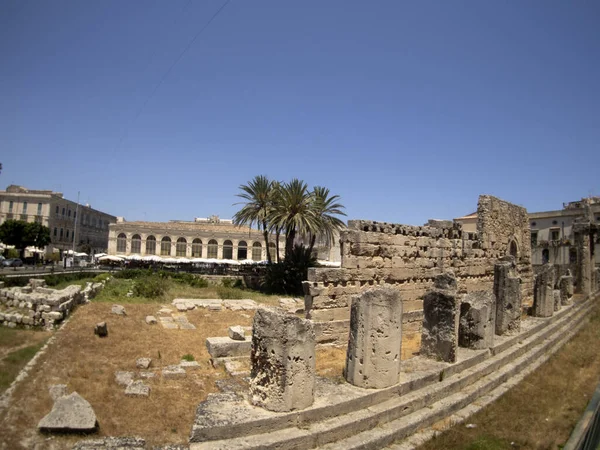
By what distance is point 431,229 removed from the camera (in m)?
12.0

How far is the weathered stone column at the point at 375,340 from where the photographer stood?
4926 millimetres

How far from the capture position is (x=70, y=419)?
5.71 metres

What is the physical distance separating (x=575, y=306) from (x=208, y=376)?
567 inches

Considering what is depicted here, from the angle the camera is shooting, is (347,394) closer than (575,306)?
Yes

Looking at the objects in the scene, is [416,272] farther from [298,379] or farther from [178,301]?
[178,301]

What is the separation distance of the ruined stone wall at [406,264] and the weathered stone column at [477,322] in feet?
3.31

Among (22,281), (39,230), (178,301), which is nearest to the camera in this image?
(178,301)

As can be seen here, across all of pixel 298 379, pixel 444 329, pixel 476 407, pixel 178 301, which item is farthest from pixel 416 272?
pixel 178 301

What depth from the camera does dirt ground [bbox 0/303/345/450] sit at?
577 cm

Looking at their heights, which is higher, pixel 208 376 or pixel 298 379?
pixel 298 379

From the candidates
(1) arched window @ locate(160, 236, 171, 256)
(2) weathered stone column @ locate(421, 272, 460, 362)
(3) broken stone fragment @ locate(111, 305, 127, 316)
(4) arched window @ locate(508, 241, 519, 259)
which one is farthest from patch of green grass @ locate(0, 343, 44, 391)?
(1) arched window @ locate(160, 236, 171, 256)

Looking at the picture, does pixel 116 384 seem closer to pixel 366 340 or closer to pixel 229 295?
pixel 366 340

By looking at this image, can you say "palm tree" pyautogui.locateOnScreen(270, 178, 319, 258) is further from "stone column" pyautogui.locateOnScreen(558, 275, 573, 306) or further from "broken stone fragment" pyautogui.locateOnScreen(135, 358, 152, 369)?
"broken stone fragment" pyautogui.locateOnScreen(135, 358, 152, 369)

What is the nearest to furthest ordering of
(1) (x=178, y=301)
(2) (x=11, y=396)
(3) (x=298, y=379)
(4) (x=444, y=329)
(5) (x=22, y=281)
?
(3) (x=298, y=379), (4) (x=444, y=329), (2) (x=11, y=396), (1) (x=178, y=301), (5) (x=22, y=281)
